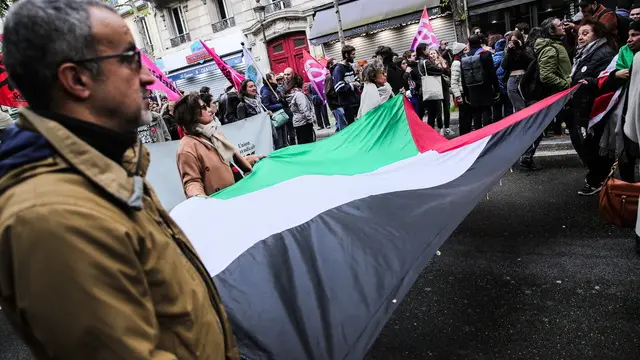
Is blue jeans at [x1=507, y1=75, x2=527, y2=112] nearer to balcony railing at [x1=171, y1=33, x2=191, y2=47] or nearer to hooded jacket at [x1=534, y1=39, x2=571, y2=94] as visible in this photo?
hooded jacket at [x1=534, y1=39, x2=571, y2=94]

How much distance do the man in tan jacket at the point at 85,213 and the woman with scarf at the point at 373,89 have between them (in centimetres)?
468

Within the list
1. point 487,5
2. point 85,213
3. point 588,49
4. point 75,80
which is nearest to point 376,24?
point 487,5

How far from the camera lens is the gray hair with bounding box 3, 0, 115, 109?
0.94m

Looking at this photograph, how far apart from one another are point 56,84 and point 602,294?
333 cm

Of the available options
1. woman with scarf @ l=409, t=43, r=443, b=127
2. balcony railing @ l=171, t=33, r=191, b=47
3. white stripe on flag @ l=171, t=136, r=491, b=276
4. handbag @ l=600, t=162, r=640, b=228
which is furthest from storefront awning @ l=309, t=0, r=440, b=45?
white stripe on flag @ l=171, t=136, r=491, b=276

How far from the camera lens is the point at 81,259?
2.72 feet

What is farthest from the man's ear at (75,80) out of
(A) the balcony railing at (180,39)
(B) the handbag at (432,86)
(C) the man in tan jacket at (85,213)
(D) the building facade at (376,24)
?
(A) the balcony railing at (180,39)

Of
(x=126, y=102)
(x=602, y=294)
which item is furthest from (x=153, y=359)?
(x=602, y=294)

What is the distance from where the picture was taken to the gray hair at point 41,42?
3.09 feet

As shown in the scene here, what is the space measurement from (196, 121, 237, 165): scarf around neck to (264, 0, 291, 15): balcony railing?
19671 mm

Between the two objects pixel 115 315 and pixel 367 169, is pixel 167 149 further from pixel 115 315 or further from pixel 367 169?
pixel 115 315

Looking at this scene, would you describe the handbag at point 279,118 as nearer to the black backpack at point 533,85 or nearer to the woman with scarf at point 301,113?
the woman with scarf at point 301,113

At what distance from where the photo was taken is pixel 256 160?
4113mm

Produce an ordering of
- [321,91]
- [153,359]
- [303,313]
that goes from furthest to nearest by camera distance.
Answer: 1. [321,91]
2. [303,313]
3. [153,359]
